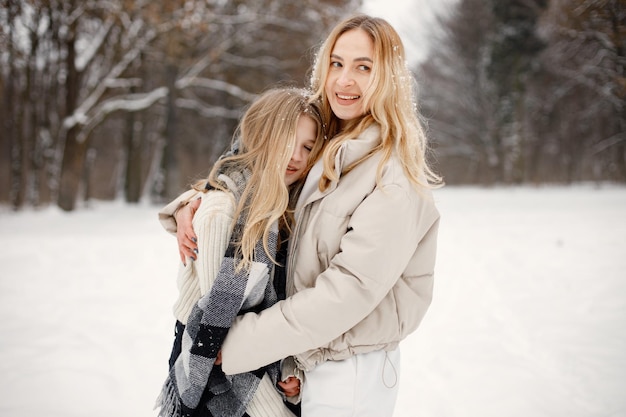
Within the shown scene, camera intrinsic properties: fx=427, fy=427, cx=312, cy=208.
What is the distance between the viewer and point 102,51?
12961 millimetres

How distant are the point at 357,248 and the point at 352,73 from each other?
0.83 metres

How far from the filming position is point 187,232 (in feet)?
6.23

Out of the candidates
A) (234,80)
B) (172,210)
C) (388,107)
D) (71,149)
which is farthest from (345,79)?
(234,80)

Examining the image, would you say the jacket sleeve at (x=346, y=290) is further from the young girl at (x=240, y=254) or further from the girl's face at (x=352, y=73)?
the girl's face at (x=352, y=73)

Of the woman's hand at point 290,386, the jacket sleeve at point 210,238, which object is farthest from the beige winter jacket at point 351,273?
the jacket sleeve at point 210,238

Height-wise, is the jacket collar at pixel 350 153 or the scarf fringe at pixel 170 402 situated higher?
the jacket collar at pixel 350 153

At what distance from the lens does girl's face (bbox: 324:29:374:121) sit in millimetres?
1888

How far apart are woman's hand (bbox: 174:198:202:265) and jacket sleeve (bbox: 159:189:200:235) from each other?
0.35 feet

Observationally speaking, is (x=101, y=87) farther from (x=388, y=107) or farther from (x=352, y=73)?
(x=388, y=107)

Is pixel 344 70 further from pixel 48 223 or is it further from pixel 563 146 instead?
pixel 563 146

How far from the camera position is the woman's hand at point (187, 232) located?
6.09 ft

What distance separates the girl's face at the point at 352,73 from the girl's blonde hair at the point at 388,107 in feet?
0.10

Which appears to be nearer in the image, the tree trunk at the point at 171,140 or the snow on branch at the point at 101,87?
the snow on branch at the point at 101,87

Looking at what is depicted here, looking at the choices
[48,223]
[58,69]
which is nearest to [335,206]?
[48,223]
